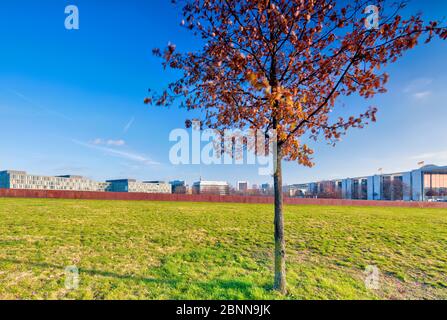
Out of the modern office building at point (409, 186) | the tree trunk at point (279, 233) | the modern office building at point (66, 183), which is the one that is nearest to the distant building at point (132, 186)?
the modern office building at point (66, 183)

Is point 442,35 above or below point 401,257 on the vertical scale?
above

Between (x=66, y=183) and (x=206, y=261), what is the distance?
5489 inches

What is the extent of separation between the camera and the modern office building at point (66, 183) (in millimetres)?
106062

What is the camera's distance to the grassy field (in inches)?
213

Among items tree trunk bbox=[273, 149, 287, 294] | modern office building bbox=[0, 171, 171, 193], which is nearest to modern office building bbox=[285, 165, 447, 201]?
modern office building bbox=[0, 171, 171, 193]

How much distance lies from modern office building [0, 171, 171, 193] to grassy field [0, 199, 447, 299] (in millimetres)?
118384

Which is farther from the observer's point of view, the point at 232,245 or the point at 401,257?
the point at 232,245

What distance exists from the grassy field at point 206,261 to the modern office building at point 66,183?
11838cm

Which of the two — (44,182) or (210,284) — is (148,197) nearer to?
(210,284)

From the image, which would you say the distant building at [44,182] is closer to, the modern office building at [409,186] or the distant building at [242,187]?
the distant building at [242,187]
